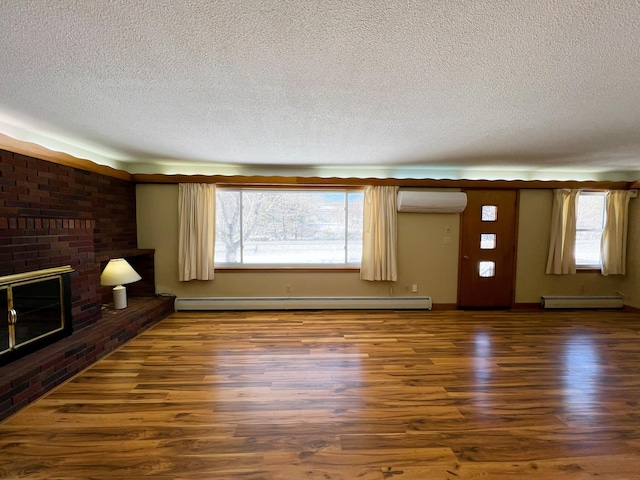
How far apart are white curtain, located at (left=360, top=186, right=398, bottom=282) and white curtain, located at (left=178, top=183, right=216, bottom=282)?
2.37 m

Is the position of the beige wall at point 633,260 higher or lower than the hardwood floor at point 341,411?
higher

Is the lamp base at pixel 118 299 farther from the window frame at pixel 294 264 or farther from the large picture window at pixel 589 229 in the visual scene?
the large picture window at pixel 589 229

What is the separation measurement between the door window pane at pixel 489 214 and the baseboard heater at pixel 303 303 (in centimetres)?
158

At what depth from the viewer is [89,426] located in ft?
5.92

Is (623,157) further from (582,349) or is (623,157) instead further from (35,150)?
(35,150)

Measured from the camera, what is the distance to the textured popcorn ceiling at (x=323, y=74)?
1.17m

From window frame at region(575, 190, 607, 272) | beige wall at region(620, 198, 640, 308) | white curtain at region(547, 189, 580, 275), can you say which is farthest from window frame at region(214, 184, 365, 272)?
beige wall at region(620, 198, 640, 308)

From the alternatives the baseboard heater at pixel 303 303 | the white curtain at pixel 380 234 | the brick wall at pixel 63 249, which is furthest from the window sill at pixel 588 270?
the brick wall at pixel 63 249

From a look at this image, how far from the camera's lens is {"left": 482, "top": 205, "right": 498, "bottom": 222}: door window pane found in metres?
4.41

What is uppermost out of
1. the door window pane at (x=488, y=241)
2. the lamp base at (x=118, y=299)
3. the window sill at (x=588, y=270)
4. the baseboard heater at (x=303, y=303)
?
the door window pane at (x=488, y=241)

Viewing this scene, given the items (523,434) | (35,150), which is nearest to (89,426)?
(35,150)

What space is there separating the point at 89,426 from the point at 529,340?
13.8ft

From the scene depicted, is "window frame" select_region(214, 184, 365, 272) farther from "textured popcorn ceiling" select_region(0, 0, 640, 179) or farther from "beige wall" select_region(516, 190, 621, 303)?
"beige wall" select_region(516, 190, 621, 303)

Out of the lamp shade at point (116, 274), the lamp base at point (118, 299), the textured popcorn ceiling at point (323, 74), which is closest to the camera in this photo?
the textured popcorn ceiling at point (323, 74)
